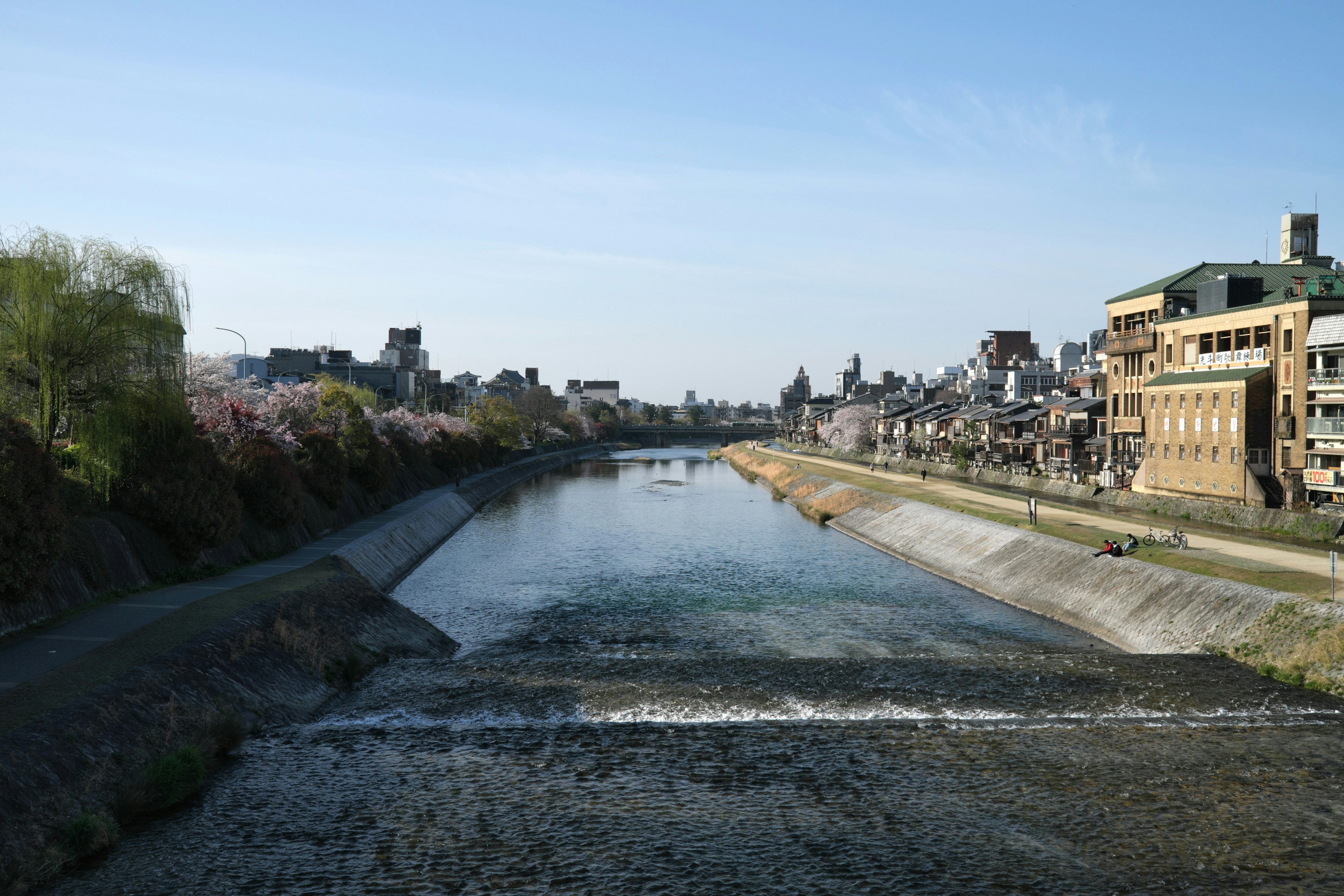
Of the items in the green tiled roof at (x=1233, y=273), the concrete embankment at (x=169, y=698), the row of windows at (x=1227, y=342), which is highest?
the green tiled roof at (x=1233, y=273)

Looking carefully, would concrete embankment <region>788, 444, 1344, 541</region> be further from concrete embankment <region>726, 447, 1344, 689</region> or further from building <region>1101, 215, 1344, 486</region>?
concrete embankment <region>726, 447, 1344, 689</region>

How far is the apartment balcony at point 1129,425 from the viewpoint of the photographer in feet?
233

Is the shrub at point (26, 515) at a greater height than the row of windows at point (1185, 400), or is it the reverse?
the row of windows at point (1185, 400)

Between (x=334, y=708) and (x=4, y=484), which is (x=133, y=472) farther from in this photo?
(x=334, y=708)

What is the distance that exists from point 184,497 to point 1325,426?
190 ft

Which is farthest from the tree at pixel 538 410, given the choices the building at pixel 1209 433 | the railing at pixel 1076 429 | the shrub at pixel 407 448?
the building at pixel 1209 433

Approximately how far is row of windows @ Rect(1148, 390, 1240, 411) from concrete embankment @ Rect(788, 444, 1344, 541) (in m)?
6.42

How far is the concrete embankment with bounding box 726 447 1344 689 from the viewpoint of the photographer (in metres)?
29.0

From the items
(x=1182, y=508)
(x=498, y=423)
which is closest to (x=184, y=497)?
(x=1182, y=508)

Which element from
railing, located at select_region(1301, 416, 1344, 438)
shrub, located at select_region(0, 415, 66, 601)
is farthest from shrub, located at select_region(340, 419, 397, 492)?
railing, located at select_region(1301, 416, 1344, 438)

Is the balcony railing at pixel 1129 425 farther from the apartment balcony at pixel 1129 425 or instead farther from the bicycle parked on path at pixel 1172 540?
the bicycle parked on path at pixel 1172 540

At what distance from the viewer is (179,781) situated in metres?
19.4

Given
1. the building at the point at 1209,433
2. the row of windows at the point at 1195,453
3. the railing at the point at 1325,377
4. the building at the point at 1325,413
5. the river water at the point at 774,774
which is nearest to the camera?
the river water at the point at 774,774

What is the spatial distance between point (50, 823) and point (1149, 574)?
36232mm
